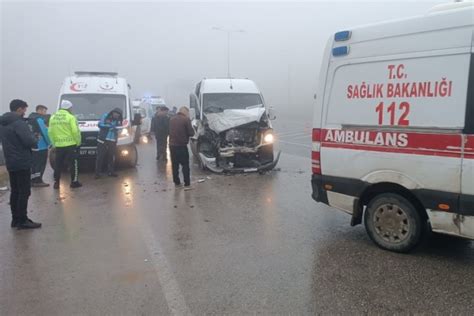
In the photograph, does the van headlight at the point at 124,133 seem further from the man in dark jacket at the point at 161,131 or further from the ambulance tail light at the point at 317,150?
the ambulance tail light at the point at 317,150

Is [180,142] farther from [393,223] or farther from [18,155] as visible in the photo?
[393,223]

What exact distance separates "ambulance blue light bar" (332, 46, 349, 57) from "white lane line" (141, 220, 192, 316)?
3212 millimetres

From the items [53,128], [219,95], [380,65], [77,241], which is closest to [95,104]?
[53,128]

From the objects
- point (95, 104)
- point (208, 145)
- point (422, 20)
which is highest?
point (422, 20)

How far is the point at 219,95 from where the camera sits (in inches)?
456

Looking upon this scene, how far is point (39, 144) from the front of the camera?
30.7ft

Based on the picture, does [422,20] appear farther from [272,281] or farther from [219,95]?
[219,95]

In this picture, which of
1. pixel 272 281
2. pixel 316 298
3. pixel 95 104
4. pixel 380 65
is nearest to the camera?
pixel 316 298

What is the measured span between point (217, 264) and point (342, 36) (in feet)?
10.2

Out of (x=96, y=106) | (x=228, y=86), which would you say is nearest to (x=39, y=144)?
(x=96, y=106)

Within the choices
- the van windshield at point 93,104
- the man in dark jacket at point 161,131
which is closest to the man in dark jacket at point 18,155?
the van windshield at point 93,104

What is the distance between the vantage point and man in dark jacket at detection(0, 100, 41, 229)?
19.1 feet

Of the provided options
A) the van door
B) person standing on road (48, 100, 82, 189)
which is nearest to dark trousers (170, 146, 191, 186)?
person standing on road (48, 100, 82, 189)

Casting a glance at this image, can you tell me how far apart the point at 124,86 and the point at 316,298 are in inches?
396
